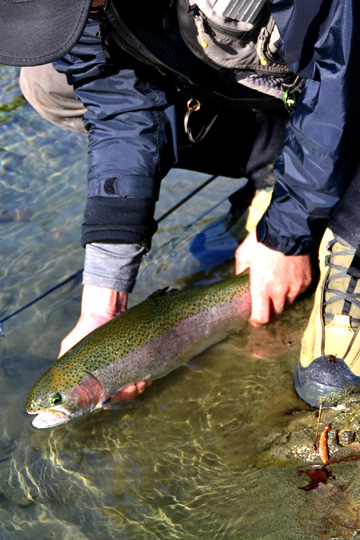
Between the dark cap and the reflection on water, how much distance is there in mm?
1613

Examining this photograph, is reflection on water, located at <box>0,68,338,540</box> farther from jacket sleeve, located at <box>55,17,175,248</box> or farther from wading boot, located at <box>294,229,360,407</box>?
jacket sleeve, located at <box>55,17,175,248</box>

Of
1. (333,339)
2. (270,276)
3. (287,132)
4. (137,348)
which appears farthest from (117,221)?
(333,339)

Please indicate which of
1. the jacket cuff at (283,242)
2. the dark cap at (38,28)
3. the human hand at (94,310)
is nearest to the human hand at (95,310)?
the human hand at (94,310)

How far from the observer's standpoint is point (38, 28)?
229cm

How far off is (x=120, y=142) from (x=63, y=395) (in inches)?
50.8

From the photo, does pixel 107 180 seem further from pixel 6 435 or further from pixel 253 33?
pixel 6 435

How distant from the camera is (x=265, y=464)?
246cm

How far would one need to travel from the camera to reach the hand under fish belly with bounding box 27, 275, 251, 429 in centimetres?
281

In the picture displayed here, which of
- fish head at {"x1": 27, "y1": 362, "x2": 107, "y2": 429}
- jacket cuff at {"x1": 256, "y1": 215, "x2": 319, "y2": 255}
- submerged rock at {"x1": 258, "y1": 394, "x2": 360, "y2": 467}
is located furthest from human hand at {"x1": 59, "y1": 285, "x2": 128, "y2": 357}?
submerged rock at {"x1": 258, "y1": 394, "x2": 360, "y2": 467}

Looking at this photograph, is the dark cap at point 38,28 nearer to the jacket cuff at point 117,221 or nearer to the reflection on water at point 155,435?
the jacket cuff at point 117,221

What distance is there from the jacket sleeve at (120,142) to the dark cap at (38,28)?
0.84m

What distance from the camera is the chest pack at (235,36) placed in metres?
2.75

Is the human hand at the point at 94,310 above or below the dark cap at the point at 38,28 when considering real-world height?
below

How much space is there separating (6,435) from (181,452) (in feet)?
2.75
